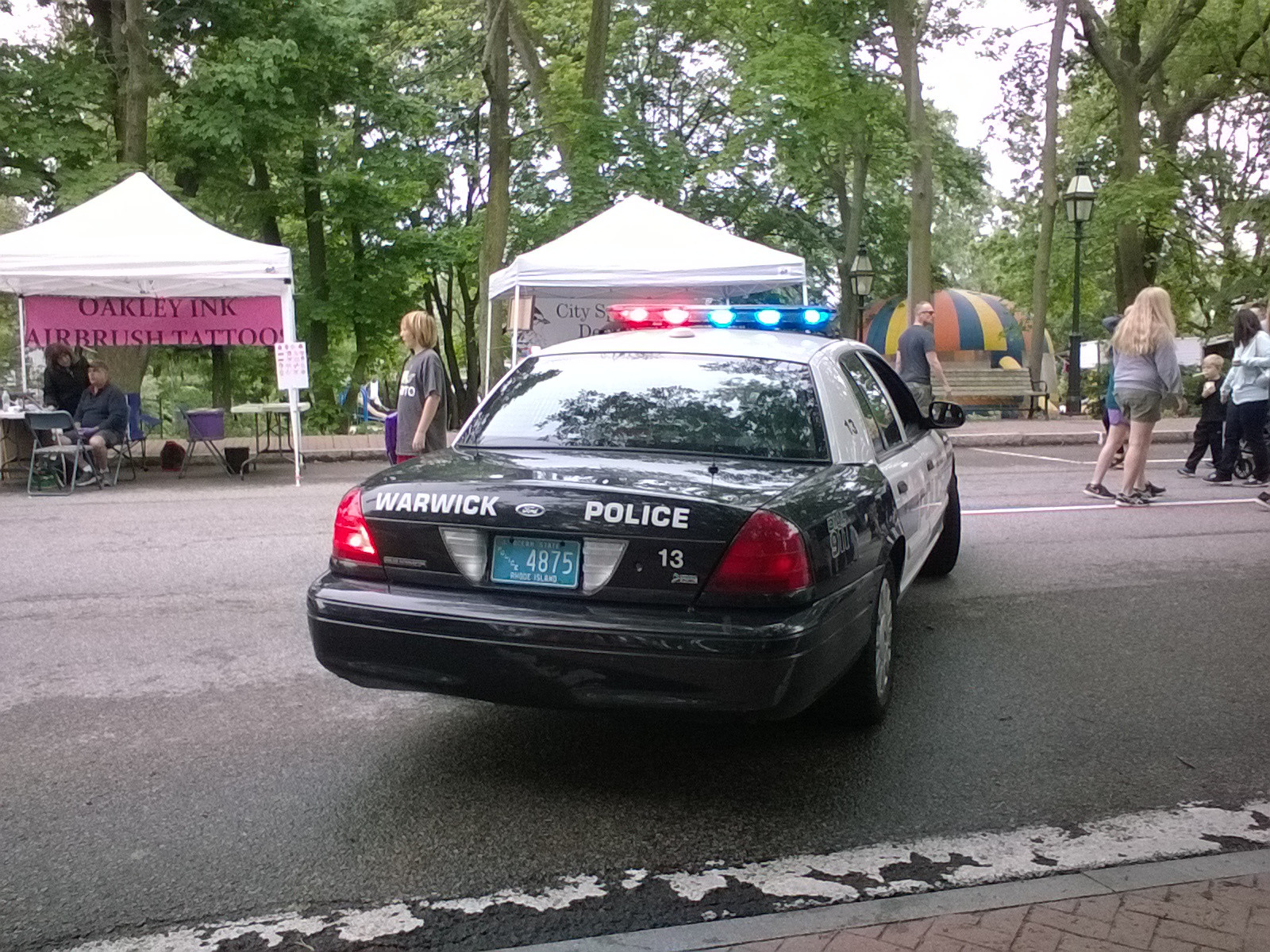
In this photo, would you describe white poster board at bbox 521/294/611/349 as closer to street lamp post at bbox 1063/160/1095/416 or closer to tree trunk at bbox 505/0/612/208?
tree trunk at bbox 505/0/612/208

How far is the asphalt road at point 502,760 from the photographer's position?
3270 mm

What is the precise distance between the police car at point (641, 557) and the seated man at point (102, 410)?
33.2 ft

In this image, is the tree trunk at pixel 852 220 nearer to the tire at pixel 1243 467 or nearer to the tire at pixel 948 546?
the tire at pixel 1243 467

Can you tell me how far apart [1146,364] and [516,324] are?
7.55m

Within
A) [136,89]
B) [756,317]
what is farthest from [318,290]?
[756,317]

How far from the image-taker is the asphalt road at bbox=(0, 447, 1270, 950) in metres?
3.27

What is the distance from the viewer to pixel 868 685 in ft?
14.0

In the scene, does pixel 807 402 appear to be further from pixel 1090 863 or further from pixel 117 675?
pixel 117 675

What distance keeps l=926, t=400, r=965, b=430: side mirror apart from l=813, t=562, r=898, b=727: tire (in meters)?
1.89

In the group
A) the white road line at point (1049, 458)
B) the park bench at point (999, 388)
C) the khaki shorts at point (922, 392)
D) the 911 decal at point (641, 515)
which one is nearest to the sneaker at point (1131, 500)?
the khaki shorts at point (922, 392)

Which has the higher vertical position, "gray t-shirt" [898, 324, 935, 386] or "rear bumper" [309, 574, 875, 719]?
"gray t-shirt" [898, 324, 935, 386]

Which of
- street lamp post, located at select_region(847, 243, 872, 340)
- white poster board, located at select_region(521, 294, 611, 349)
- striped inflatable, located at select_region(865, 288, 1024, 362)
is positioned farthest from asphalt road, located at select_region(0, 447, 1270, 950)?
striped inflatable, located at select_region(865, 288, 1024, 362)

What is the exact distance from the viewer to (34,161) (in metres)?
20.0

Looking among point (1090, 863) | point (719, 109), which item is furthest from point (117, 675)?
point (719, 109)
